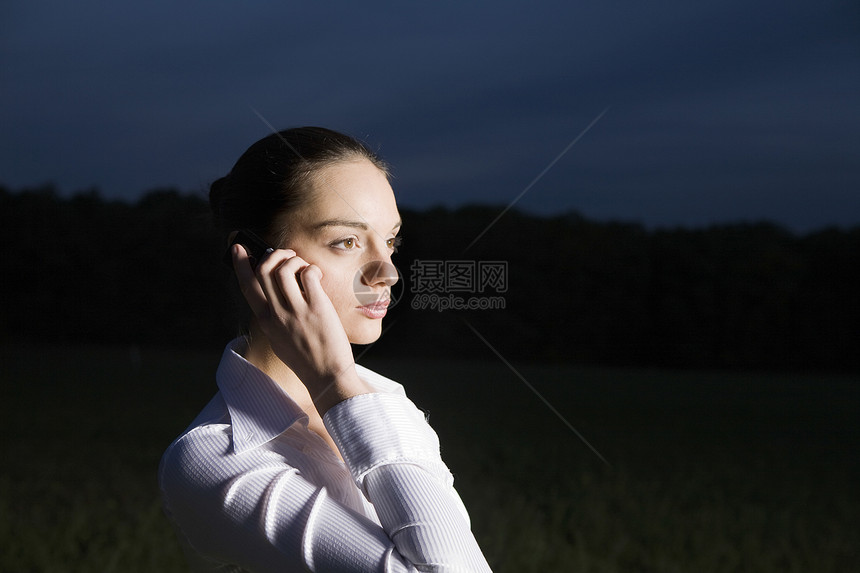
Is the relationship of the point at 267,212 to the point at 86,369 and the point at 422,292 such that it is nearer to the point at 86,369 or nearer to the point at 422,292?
the point at 422,292

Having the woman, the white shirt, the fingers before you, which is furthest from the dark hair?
the white shirt

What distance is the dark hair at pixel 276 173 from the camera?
3.91 ft

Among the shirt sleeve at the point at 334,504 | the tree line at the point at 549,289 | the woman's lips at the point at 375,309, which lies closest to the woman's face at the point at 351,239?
the woman's lips at the point at 375,309

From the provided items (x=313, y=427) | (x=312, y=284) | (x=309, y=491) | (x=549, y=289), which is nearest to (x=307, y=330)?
(x=312, y=284)

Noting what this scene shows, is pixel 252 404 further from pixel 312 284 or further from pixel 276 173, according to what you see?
pixel 276 173

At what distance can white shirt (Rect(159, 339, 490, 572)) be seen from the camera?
865 mm

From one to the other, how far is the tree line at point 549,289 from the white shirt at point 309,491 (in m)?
1.48

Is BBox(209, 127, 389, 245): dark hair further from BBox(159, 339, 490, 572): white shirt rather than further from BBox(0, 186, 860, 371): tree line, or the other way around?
BBox(0, 186, 860, 371): tree line

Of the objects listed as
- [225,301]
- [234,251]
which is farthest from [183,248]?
[234,251]

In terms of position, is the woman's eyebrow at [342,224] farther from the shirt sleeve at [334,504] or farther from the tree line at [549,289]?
the tree line at [549,289]

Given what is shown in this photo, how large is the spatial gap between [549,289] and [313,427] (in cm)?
340

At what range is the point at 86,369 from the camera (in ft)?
22.4

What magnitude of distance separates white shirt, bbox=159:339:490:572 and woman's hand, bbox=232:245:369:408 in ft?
0.10

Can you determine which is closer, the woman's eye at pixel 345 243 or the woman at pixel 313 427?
the woman at pixel 313 427
